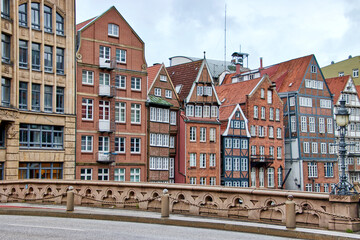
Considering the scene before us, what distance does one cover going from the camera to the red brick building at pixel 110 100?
143 ft

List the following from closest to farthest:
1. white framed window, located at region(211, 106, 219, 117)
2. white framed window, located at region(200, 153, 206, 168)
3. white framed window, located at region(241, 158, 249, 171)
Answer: white framed window, located at region(200, 153, 206, 168) → white framed window, located at region(211, 106, 219, 117) → white framed window, located at region(241, 158, 249, 171)

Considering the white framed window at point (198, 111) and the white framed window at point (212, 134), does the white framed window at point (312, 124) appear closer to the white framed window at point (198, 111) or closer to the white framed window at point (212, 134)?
the white framed window at point (212, 134)

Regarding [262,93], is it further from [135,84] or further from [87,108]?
[87,108]

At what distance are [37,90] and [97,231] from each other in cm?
2546

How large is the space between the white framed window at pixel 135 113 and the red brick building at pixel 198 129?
6195 millimetres

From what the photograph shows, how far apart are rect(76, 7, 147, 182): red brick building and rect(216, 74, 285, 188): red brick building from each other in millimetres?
15390

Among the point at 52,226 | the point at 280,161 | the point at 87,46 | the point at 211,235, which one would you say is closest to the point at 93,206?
the point at 52,226

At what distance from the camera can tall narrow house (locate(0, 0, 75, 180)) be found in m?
37.3

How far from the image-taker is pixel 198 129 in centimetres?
5297

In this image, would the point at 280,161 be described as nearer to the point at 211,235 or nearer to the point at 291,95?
the point at 291,95

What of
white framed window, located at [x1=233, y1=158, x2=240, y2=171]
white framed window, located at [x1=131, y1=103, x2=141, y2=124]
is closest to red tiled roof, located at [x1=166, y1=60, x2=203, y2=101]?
white framed window, located at [x1=131, y1=103, x2=141, y2=124]

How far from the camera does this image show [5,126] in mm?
37219

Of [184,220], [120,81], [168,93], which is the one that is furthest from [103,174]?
[184,220]

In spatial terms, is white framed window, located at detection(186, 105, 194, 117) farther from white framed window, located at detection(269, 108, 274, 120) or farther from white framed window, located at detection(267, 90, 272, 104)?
white framed window, located at detection(269, 108, 274, 120)
